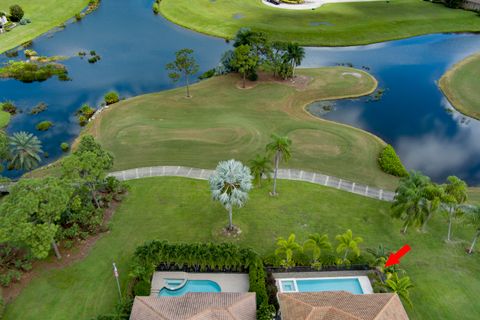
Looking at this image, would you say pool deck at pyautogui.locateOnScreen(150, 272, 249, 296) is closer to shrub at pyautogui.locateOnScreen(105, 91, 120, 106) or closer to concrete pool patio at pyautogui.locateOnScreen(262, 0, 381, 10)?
shrub at pyautogui.locateOnScreen(105, 91, 120, 106)

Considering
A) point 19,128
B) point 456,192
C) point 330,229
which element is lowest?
point 19,128

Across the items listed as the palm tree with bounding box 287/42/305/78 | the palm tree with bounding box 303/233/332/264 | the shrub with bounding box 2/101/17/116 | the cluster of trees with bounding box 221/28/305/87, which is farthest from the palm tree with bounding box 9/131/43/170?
the palm tree with bounding box 287/42/305/78

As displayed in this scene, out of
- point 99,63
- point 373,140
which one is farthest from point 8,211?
point 99,63

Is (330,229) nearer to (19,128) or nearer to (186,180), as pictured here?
(186,180)

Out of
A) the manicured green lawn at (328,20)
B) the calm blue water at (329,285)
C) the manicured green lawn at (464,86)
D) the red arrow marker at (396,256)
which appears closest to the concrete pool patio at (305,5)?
the manicured green lawn at (328,20)

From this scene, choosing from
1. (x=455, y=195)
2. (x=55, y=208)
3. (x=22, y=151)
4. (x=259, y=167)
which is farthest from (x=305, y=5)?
(x=55, y=208)

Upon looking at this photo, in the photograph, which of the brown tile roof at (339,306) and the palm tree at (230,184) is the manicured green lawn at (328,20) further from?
the brown tile roof at (339,306)
